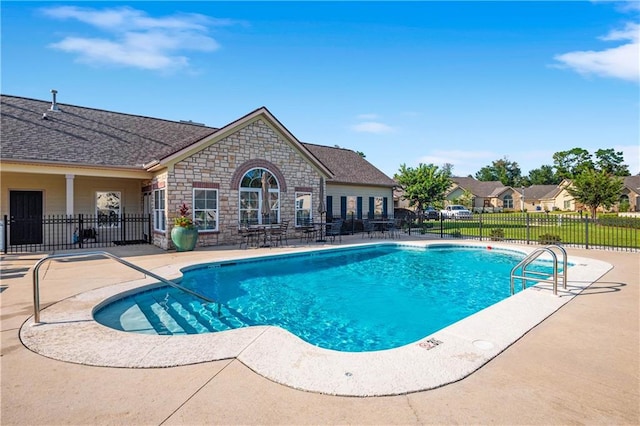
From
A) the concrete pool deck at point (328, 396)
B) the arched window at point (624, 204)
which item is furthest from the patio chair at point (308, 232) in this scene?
the arched window at point (624, 204)

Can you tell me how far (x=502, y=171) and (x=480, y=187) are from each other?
3159cm

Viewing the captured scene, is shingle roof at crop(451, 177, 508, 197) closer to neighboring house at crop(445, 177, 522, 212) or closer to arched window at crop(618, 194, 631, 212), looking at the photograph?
neighboring house at crop(445, 177, 522, 212)

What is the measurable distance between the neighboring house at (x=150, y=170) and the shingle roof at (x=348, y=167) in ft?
18.2

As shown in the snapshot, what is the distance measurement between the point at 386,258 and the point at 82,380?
38.5ft

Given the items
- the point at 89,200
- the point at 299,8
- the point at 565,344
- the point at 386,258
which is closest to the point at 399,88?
the point at 299,8

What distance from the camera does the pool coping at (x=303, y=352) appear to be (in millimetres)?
3488

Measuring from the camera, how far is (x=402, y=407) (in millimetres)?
3006

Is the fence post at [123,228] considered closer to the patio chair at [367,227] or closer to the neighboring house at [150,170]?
the neighboring house at [150,170]

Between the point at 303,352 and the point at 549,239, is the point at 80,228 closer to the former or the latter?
the point at 303,352

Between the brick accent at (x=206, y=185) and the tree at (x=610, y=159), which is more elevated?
the tree at (x=610, y=159)

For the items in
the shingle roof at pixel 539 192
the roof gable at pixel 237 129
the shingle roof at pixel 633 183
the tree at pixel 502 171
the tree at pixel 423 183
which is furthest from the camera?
the tree at pixel 502 171

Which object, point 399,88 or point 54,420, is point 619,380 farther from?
point 399,88

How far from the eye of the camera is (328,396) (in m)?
3.18

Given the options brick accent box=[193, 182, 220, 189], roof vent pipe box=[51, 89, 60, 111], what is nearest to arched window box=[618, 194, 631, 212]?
brick accent box=[193, 182, 220, 189]
